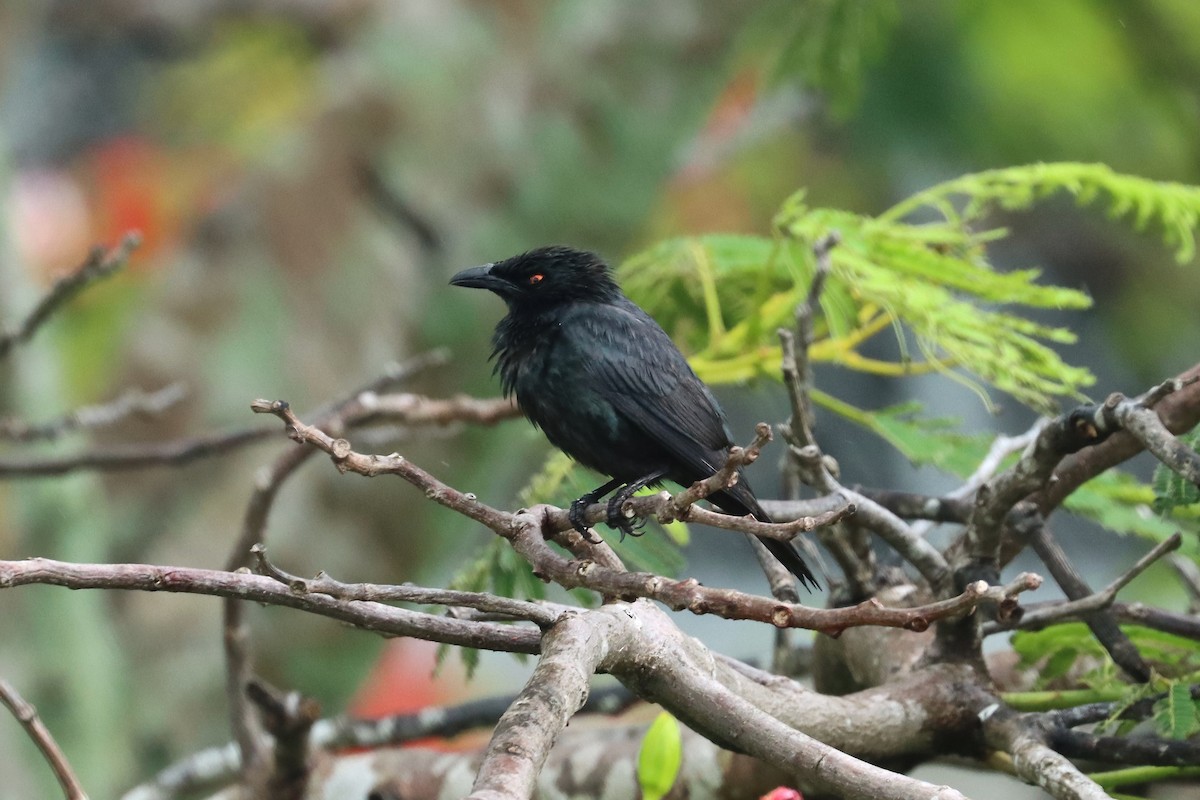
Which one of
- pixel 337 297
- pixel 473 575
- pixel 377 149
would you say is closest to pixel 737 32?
pixel 377 149

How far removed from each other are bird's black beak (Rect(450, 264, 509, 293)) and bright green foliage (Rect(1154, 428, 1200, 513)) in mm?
1691

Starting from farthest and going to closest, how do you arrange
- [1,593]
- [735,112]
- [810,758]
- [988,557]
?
1. [735,112]
2. [1,593]
3. [988,557]
4. [810,758]

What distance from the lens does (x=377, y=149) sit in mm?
5750

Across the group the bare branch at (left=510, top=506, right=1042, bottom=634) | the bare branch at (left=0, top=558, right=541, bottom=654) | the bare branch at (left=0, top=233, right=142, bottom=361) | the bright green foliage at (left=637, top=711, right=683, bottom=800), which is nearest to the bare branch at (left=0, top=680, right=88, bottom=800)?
the bare branch at (left=0, top=558, right=541, bottom=654)

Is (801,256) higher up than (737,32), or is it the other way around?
(737,32)

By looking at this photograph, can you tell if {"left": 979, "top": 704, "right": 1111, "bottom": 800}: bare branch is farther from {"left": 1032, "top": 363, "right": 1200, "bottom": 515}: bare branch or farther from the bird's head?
the bird's head

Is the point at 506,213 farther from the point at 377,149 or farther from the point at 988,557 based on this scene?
the point at 988,557

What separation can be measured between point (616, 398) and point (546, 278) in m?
0.53

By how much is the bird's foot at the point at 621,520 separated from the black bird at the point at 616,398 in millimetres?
84

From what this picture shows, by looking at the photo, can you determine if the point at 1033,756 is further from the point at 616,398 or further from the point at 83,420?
the point at 83,420

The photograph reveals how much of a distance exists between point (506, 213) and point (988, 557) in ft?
12.0

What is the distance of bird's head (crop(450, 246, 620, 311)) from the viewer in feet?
10.7

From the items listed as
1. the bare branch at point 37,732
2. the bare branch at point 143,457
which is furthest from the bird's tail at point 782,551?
the bare branch at point 143,457

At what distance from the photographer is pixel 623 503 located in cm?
225
